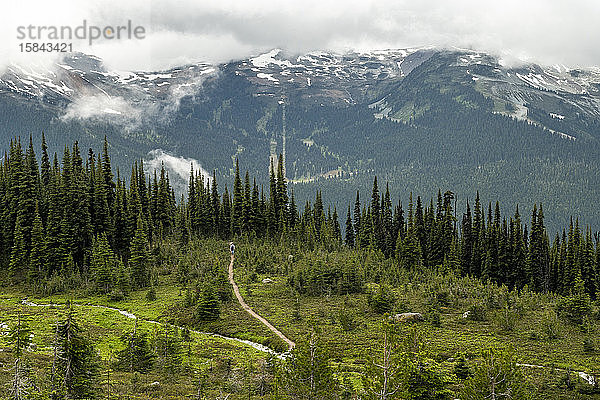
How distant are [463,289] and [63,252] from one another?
224ft

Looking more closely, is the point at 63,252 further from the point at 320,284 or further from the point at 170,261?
the point at 320,284

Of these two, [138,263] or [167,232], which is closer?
[138,263]

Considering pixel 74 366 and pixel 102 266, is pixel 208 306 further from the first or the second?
pixel 74 366

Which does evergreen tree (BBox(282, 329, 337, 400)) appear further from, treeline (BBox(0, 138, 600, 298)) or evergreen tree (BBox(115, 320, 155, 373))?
treeline (BBox(0, 138, 600, 298))

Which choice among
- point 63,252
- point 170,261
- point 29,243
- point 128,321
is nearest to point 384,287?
point 128,321

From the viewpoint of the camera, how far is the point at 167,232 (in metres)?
122

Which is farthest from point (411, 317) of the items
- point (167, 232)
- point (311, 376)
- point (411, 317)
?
point (167, 232)

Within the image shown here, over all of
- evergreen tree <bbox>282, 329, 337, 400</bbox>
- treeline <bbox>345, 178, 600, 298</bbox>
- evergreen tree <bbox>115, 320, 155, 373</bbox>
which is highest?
evergreen tree <bbox>282, 329, 337, 400</bbox>

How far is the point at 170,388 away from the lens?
3725 cm

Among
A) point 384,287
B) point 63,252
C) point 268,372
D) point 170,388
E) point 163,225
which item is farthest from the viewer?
point 163,225

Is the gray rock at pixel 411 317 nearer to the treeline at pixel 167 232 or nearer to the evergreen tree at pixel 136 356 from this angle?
the treeline at pixel 167 232

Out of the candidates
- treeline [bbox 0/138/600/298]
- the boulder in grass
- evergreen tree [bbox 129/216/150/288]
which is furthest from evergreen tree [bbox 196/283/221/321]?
evergreen tree [bbox 129/216/150/288]

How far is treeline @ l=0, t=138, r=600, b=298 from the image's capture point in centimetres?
8800

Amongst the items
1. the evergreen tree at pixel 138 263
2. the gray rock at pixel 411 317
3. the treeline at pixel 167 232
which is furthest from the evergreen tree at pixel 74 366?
the evergreen tree at pixel 138 263
